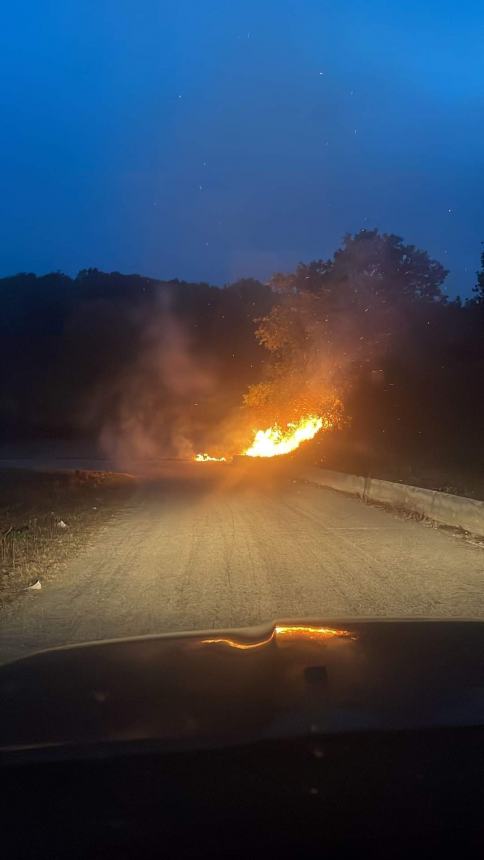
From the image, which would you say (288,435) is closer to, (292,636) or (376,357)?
(376,357)

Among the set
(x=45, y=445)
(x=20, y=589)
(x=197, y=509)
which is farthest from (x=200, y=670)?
Result: (x=45, y=445)

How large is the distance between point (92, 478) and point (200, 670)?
29.2 m

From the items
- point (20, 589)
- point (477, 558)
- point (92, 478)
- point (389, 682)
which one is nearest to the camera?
point (389, 682)

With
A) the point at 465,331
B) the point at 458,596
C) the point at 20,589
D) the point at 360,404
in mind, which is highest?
the point at 465,331

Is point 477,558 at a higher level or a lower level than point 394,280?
lower

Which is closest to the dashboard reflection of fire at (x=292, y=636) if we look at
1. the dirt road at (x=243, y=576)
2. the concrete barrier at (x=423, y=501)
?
the dirt road at (x=243, y=576)

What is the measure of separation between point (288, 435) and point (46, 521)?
2767 cm

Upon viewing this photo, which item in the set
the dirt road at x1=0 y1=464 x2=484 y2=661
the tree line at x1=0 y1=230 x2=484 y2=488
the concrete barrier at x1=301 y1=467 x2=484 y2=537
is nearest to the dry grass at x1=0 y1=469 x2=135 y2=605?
the dirt road at x1=0 y1=464 x2=484 y2=661

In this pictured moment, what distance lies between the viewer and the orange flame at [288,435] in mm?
41125

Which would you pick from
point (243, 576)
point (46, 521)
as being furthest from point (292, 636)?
point (46, 521)

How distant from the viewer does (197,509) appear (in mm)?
19953

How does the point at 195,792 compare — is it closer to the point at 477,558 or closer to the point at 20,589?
the point at 20,589

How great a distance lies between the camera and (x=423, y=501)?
17.2 m

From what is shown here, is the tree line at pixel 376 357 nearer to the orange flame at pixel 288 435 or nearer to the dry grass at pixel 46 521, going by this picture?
the orange flame at pixel 288 435
